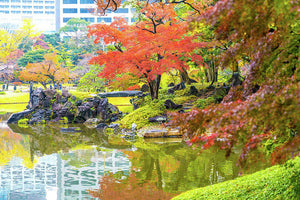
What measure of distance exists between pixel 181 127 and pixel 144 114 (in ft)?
38.2

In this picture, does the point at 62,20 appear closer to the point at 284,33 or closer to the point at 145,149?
the point at 145,149

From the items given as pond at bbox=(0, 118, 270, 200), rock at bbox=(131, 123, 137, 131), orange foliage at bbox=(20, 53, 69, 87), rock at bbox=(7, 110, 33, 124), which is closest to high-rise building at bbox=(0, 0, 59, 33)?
orange foliage at bbox=(20, 53, 69, 87)

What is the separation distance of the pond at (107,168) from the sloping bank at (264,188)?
73cm

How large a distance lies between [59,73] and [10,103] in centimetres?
494

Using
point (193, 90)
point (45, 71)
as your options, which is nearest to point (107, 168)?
point (193, 90)

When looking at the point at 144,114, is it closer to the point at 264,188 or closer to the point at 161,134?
the point at 161,134

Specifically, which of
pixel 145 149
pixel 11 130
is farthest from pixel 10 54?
pixel 145 149

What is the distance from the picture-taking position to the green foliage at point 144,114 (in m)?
14.9

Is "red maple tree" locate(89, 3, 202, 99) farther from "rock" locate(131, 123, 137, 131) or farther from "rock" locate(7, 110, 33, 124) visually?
"rock" locate(7, 110, 33, 124)

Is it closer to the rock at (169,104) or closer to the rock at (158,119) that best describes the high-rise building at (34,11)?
the rock at (169,104)

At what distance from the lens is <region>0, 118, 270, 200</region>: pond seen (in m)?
6.93

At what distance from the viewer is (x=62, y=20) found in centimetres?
6438

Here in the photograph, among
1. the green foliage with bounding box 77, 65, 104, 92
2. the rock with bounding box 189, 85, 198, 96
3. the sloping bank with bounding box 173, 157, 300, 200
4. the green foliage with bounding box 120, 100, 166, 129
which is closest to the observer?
the sloping bank with bounding box 173, 157, 300, 200

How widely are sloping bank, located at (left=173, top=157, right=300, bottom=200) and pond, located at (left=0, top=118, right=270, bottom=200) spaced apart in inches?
28.7
